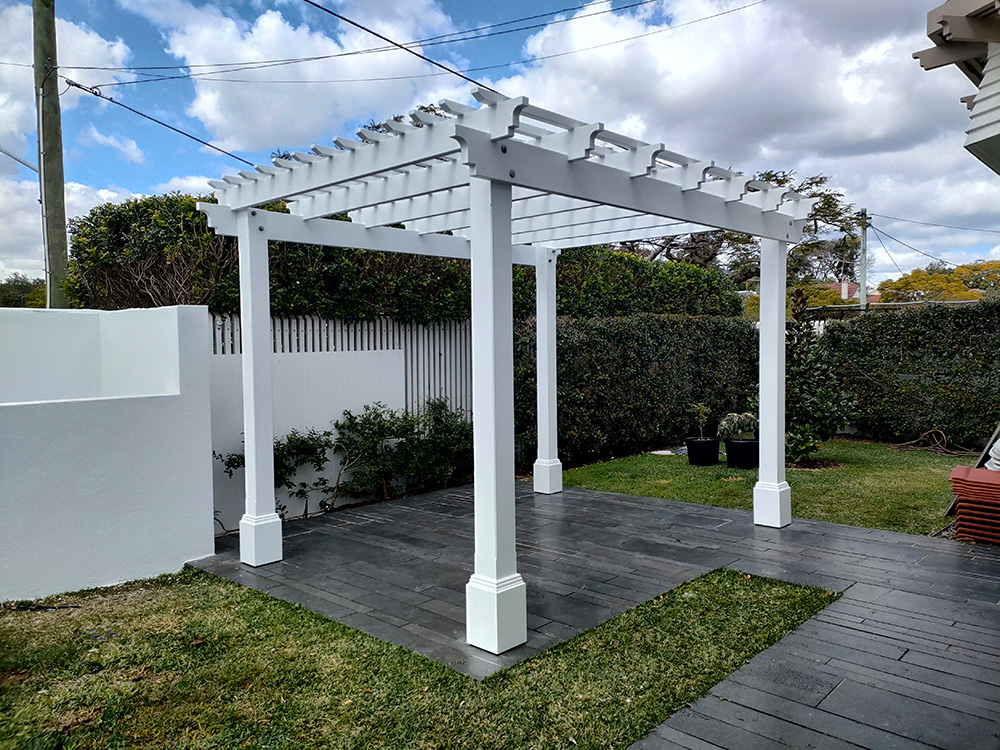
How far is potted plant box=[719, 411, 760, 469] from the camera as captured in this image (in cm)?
861

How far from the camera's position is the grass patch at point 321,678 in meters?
2.80

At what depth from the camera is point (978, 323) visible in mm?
9711

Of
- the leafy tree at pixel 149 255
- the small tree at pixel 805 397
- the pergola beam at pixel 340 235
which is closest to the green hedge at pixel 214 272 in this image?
the leafy tree at pixel 149 255

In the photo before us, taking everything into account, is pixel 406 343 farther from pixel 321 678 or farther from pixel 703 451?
pixel 321 678

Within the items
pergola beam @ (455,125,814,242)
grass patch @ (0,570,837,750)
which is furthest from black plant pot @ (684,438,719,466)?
grass patch @ (0,570,837,750)

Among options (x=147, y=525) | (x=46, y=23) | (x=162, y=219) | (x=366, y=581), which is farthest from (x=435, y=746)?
(x=46, y=23)

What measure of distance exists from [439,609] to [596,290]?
678cm

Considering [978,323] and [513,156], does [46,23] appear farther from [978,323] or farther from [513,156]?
[978,323]

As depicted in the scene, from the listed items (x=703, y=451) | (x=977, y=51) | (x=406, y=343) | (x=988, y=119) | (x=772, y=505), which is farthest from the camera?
(x=703, y=451)

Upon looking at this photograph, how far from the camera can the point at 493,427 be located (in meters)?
3.58

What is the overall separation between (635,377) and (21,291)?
46.9ft

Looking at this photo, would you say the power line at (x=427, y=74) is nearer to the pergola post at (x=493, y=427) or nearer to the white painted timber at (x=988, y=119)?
the pergola post at (x=493, y=427)

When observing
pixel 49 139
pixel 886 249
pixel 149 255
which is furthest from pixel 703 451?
pixel 886 249

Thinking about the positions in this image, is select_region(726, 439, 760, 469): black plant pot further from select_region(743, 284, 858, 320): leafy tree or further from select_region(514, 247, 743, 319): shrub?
select_region(743, 284, 858, 320): leafy tree
